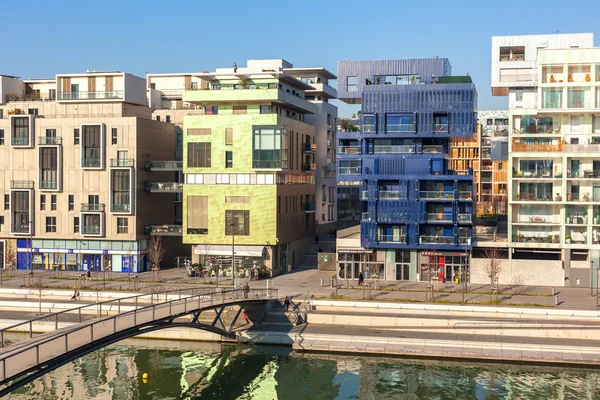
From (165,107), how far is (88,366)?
168 ft

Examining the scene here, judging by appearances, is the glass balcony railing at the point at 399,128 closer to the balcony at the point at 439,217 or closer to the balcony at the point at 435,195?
the balcony at the point at 435,195

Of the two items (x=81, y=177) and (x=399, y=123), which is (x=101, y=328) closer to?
(x=399, y=123)

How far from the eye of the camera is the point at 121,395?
4959cm

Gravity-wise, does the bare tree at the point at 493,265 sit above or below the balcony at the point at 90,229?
below

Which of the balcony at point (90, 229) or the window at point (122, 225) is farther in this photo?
the balcony at point (90, 229)

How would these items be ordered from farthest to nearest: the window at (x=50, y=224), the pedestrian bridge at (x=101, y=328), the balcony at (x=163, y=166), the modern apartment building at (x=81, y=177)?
the window at (x=50, y=224), the balcony at (x=163, y=166), the modern apartment building at (x=81, y=177), the pedestrian bridge at (x=101, y=328)

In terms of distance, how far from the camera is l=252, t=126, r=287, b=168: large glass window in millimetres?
79500

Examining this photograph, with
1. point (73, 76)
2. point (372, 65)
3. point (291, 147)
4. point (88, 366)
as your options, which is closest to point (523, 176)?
point (372, 65)

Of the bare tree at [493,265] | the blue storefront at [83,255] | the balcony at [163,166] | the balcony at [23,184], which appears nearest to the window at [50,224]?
the blue storefront at [83,255]

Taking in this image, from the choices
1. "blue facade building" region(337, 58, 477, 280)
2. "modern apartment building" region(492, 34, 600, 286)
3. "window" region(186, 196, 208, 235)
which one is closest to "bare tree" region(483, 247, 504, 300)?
"modern apartment building" region(492, 34, 600, 286)

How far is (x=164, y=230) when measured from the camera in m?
84.4

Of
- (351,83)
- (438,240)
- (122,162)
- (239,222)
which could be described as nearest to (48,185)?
(122,162)

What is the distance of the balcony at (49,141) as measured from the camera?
8450cm

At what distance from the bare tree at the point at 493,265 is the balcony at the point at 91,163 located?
38.7m
